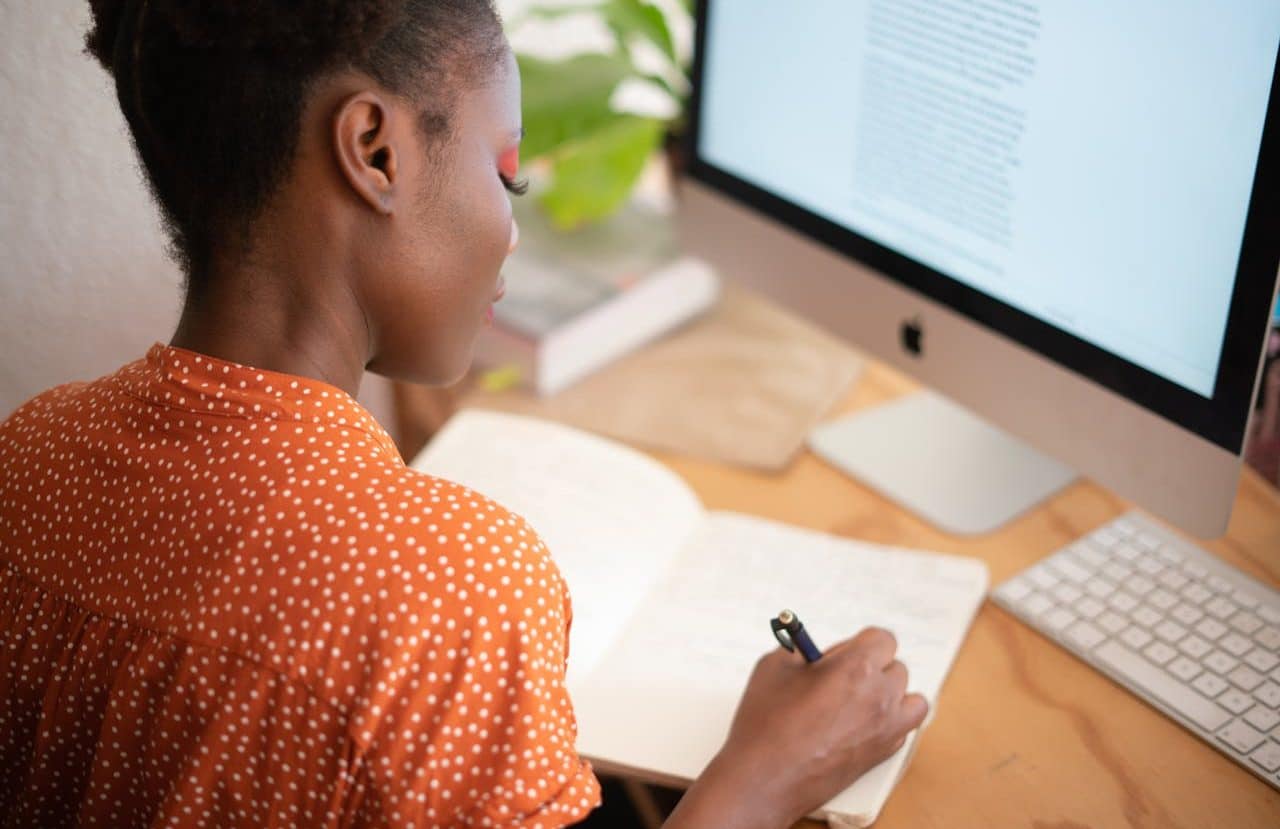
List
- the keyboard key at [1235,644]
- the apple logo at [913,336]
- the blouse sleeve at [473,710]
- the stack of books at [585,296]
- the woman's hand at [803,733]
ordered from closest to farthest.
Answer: the blouse sleeve at [473,710] → the woman's hand at [803,733] → the keyboard key at [1235,644] → the apple logo at [913,336] → the stack of books at [585,296]

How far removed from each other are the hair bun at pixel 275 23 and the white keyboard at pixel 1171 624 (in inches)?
21.5

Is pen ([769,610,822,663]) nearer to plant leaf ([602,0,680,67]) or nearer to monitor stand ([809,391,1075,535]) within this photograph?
monitor stand ([809,391,1075,535])

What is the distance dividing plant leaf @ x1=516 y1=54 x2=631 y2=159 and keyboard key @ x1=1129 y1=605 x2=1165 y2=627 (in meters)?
0.66

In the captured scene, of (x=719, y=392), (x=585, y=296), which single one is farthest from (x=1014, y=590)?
(x=585, y=296)

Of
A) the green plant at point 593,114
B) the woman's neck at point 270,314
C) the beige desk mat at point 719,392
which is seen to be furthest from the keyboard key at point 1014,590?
the green plant at point 593,114

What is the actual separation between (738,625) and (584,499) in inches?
6.1

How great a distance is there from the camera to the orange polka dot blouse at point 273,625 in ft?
1.83

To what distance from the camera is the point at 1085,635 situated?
793 millimetres

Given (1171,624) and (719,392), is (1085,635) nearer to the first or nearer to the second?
(1171,624)

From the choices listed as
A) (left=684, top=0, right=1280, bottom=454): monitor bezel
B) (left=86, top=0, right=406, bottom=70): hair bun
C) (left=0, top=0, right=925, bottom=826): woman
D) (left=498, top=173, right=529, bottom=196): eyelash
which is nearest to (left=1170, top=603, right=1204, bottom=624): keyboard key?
(left=684, top=0, right=1280, bottom=454): monitor bezel

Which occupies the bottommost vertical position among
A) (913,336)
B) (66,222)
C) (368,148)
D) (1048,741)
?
(1048,741)

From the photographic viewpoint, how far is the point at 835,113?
942 millimetres

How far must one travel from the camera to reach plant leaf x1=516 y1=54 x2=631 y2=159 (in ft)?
3.79

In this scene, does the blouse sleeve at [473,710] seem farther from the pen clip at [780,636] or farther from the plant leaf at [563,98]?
the plant leaf at [563,98]
